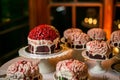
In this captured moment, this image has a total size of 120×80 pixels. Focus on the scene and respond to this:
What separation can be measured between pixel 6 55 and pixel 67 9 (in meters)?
0.79

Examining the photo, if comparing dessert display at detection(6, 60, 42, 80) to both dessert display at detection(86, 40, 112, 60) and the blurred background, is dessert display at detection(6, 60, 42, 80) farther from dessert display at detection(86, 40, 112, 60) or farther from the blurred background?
the blurred background

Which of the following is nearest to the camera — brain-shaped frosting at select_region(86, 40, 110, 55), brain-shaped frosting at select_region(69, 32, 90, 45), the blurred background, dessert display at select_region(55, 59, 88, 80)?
dessert display at select_region(55, 59, 88, 80)

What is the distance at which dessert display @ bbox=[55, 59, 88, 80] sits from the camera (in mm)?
882

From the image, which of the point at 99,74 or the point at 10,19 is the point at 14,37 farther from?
the point at 99,74

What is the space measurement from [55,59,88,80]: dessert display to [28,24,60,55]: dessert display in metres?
0.20

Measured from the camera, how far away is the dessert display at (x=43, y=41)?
1095 millimetres

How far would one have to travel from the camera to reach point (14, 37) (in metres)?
2.65

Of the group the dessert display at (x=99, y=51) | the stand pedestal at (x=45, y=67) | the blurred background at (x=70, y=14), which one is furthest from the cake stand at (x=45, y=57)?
the blurred background at (x=70, y=14)

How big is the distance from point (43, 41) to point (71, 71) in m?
0.26

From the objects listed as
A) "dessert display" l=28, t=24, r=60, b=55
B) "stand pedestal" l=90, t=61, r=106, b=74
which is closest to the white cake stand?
"stand pedestal" l=90, t=61, r=106, b=74

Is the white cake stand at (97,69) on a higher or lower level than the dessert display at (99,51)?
lower

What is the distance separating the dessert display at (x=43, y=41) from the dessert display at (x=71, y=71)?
0.20 m

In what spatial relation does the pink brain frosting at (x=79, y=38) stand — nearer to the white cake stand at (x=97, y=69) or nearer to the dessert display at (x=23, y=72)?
the white cake stand at (x=97, y=69)

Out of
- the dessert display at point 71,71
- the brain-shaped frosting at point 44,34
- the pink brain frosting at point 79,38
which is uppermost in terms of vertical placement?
the brain-shaped frosting at point 44,34
